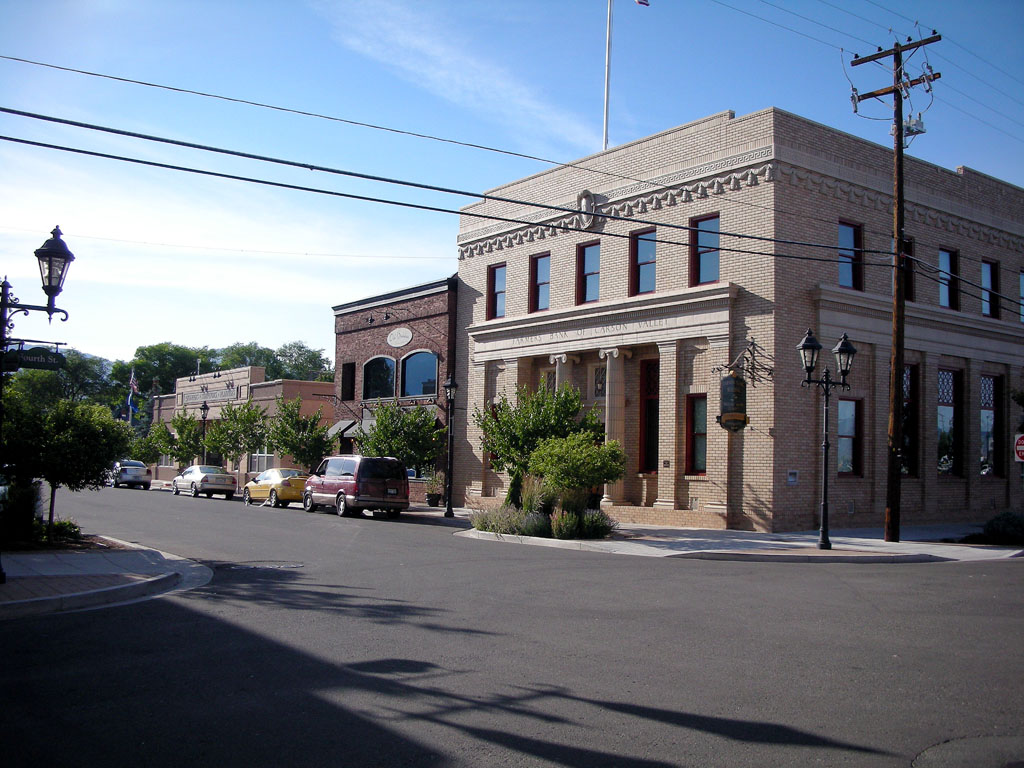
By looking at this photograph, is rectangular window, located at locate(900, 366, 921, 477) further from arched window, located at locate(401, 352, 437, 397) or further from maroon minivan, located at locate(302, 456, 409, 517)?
arched window, located at locate(401, 352, 437, 397)

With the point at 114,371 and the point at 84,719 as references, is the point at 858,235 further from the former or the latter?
the point at 114,371

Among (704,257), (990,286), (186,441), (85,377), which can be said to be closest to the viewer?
(704,257)

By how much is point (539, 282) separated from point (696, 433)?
26.6ft

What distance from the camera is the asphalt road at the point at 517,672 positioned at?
5.29 meters

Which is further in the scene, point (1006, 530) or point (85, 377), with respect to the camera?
point (85, 377)

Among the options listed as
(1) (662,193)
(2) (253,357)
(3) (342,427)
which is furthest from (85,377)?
(1) (662,193)

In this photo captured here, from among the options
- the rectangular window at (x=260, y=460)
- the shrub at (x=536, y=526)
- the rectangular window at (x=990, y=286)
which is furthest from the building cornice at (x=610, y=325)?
the rectangular window at (x=260, y=460)

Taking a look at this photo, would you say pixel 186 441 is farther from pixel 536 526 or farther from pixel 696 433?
pixel 536 526

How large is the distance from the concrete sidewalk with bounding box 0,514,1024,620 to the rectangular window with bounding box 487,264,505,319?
7.79 metres

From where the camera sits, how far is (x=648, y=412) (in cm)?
2519

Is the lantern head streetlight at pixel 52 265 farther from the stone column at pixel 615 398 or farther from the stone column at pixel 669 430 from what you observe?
the stone column at pixel 615 398

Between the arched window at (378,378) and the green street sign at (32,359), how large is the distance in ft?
74.5

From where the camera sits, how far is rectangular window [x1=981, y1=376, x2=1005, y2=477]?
2673 centimetres

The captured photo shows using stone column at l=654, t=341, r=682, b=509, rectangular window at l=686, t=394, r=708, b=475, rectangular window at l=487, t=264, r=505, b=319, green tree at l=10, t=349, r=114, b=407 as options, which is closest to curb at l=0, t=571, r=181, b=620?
stone column at l=654, t=341, r=682, b=509
